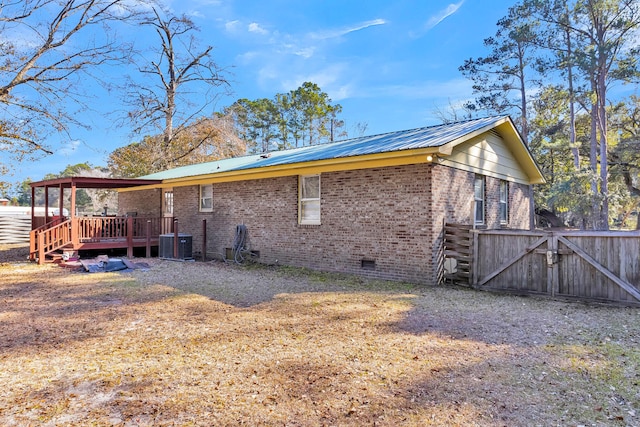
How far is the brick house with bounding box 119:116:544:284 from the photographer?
8.27 meters

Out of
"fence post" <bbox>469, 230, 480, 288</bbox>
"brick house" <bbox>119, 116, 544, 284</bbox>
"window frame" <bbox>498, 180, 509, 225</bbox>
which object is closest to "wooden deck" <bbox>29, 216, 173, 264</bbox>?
"brick house" <bbox>119, 116, 544, 284</bbox>

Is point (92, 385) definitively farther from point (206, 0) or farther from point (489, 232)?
point (206, 0)

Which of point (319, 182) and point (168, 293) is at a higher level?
point (319, 182)

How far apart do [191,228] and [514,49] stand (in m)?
24.8

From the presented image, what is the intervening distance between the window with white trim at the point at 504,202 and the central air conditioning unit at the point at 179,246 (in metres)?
10.2

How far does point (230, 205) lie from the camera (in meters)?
12.5

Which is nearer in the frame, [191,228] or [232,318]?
[232,318]

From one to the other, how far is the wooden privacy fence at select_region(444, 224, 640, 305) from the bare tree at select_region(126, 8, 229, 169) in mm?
23841

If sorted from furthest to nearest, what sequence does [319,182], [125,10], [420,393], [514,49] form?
1. [514,49]
2. [125,10]
3. [319,182]
4. [420,393]

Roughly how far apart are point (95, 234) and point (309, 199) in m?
7.65

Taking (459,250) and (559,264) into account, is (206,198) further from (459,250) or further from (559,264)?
(559,264)

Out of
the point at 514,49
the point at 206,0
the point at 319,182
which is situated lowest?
the point at 319,182

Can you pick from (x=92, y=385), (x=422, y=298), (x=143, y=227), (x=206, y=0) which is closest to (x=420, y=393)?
(x=92, y=385)

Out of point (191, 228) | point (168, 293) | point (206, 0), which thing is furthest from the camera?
point (206, 0)
